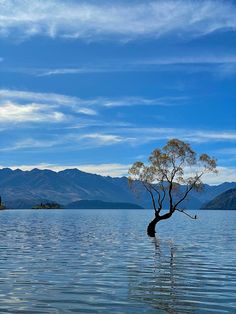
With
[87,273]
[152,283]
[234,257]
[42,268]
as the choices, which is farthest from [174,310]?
[234,257]

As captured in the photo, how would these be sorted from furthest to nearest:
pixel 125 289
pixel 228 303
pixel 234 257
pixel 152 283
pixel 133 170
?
pixel 133 170
pixel 234 257
pixel 152 283
pixel 125 289
pixel 228 303

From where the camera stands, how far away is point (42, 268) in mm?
41844

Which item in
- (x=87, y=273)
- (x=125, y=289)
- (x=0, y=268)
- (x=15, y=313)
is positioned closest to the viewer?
(x=15, y=313)

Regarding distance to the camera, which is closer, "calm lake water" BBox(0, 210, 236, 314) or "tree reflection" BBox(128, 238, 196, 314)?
"calm lake water" BBox(0, 210, 236, 314)

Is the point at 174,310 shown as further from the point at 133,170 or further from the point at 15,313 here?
the point at 133,170

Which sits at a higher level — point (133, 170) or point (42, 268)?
point (133, 170)

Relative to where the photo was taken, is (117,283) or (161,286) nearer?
(161,286)

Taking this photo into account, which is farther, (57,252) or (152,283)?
(57,252)

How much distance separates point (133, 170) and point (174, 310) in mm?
71541

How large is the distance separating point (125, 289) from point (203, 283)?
657 cm

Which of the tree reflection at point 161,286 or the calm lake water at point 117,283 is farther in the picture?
the tree reflection at point 161,286

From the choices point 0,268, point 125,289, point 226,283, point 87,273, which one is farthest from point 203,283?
point 0,268

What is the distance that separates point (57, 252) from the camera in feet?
189

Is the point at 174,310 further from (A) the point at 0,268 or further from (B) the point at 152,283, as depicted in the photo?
(A) the point at 0,268
